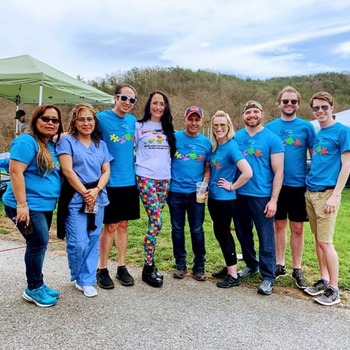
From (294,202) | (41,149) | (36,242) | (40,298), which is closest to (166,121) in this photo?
(41,149)

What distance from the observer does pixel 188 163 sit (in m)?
3.51

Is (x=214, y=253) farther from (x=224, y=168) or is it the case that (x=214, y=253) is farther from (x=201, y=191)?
(x=224, y=168)

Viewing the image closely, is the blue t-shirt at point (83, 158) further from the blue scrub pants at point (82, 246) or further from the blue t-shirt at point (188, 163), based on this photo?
the blue t-shirt at point (188, 163)

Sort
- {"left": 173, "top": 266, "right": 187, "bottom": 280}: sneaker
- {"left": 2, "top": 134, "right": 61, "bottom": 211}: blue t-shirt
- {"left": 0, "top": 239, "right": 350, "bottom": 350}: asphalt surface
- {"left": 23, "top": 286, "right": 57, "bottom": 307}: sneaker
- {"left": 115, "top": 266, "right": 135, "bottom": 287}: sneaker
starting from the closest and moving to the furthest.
→ {"left": 0, "top": 239, "right": 350, "bottom": 350}: asphalt surface
{"left": 2, "top": 134, "right": 61, "bottom": 211}: blue t-shirt
{"left": 23, "top": 286, "right": 57, "bottom": 307}: sneaker
{"left": 115, "top": 266, "right": 135, "bottom": 287}: sneaker
{"left": 173, "top": 266, "right": 187, "bottom": 280}: sneaker

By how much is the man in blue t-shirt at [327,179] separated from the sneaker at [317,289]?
0.08 ft

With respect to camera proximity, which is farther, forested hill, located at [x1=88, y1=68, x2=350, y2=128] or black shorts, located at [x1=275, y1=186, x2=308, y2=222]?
forested hill, located at [x1=88, y1=68, x2=350, y2=128]

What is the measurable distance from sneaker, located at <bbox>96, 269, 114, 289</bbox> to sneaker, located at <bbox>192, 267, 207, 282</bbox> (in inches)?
32.4

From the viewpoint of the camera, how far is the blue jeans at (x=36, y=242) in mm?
2828

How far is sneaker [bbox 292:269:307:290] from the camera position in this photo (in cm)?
357

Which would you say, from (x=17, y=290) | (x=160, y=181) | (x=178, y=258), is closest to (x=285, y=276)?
(x=178, y=258)

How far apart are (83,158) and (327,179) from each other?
2058 mm

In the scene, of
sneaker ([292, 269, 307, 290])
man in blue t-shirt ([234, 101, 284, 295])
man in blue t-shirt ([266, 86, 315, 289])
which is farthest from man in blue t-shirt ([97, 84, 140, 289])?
sneaker ([292, 269, 307, 290])

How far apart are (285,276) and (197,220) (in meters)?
1.13

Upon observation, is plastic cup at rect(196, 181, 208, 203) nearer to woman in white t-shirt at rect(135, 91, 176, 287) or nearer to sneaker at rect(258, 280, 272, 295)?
woman in white t-shirt at rect(135, 91, 176, 287)
